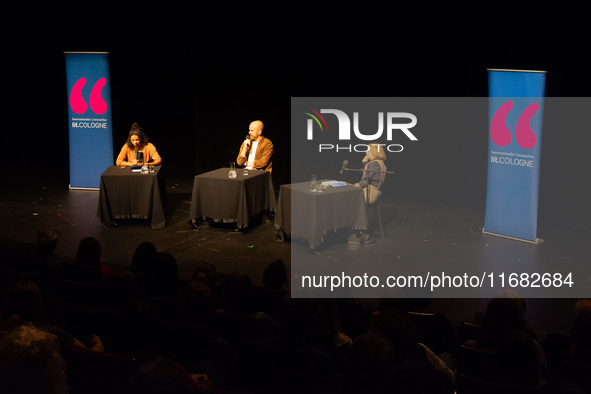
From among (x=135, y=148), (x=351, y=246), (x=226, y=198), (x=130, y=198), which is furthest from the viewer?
(x=135, y=148)

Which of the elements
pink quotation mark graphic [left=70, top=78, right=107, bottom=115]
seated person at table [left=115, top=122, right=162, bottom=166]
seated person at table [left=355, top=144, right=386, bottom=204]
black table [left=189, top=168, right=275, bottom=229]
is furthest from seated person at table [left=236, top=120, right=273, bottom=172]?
pink quotation mark graphic [left=70, top=78, right=107, bottom=115]

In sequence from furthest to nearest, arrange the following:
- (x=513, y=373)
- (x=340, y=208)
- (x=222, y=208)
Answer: (x=222, y=208), (x=340, y=208), (x=513, y=373)

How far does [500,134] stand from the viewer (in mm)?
5699

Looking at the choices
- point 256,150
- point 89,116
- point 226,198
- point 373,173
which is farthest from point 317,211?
point 89,116

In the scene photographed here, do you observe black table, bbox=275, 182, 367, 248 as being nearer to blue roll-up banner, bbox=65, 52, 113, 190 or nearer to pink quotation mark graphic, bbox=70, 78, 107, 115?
blue roll-up banner, bbox=65, 52, 113, 190

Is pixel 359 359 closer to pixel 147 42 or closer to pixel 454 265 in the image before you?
pixel 454 265

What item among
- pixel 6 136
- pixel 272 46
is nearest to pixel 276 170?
pixel 272 46

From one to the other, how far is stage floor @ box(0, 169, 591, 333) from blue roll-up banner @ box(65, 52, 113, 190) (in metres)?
0.95

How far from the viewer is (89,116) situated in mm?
8156

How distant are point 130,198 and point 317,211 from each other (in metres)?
2.45

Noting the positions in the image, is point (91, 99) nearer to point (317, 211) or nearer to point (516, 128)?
point (317, 211)

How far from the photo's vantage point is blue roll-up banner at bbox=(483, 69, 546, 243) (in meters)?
5.38

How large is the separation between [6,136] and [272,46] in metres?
7.00

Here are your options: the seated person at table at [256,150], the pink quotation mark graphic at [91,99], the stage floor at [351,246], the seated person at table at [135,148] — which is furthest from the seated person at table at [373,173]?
the pink quotation mark graphic at [91,99]
